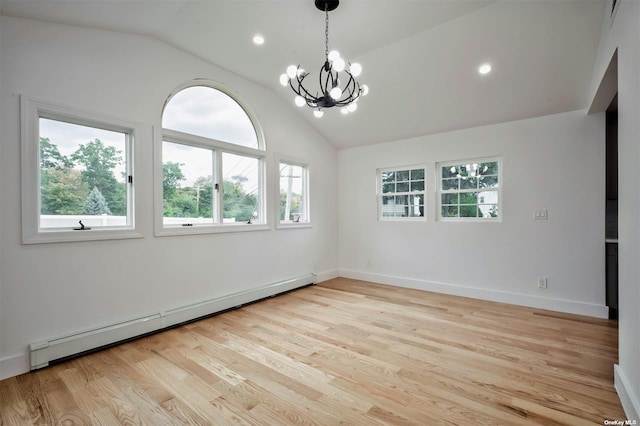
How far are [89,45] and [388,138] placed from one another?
413 centimetres

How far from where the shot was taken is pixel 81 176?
111 inches

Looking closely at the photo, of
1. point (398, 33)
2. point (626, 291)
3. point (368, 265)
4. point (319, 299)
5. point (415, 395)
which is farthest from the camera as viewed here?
point (368, 265)

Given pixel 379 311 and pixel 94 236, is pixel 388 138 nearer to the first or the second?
pixel 379 311

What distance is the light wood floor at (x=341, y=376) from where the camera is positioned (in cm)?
188

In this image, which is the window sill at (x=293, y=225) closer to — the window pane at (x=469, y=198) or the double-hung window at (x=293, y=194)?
the double-hung window at (x=293, y=194)

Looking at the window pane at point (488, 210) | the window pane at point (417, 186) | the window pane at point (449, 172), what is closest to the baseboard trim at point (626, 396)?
the window pane at point (488, 210)

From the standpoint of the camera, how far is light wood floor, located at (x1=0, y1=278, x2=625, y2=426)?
6.18 ft

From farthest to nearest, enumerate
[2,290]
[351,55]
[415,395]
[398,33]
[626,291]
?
[351,55] → [398,33] → [2,290] → [415,395] → [626,291]

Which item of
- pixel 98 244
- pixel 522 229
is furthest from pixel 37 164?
pixel 522 229

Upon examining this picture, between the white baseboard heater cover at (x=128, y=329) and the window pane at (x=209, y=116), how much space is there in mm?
2112

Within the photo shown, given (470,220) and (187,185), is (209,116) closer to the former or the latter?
(187,185)

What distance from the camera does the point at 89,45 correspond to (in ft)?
9.07

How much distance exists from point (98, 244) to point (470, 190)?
4772 mm

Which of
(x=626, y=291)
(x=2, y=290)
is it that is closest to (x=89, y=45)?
(x=2, y=290)
